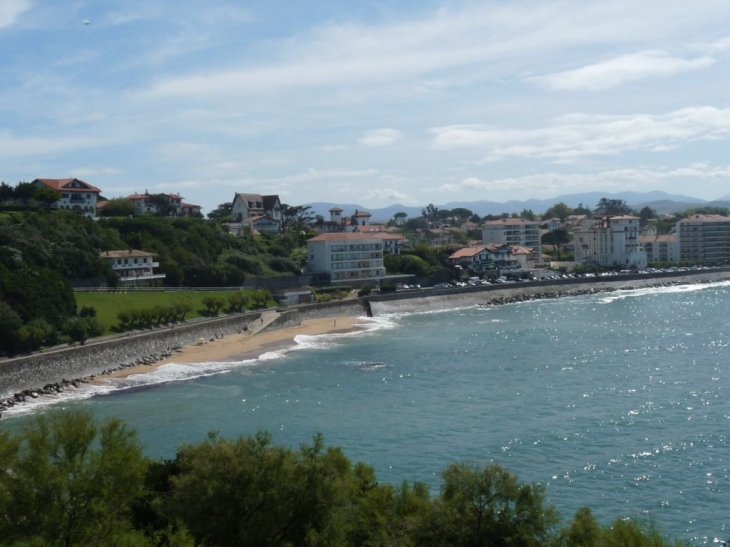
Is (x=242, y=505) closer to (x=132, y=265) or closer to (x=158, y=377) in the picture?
(x=158, y=377)

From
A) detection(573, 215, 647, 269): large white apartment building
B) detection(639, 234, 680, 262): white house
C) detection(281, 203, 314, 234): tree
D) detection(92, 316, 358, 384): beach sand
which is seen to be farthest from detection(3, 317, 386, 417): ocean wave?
detection(639, 234, 680, 262): white house

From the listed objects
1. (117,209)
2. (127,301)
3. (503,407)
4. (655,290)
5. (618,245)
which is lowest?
(503,407)

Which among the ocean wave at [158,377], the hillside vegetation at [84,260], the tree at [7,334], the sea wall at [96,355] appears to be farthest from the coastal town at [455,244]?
the tree at [7,334]

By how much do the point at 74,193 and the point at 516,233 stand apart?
60.7 meters

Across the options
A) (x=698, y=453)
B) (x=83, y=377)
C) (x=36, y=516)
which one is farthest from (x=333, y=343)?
(x=36, y=516)

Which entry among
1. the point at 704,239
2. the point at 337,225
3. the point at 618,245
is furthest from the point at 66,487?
the point at 704,239

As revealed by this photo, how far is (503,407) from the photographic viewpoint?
31.1 metres

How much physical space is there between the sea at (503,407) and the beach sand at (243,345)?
1413mm

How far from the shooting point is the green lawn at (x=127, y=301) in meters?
47.3

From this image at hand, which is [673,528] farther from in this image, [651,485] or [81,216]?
[81,216]

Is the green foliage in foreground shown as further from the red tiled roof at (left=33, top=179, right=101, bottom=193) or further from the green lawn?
the red tiled roof at (left=33, top=179, right=101, bottom=193)

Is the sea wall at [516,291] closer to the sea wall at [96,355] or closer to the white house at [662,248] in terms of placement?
the white house at [662,248]

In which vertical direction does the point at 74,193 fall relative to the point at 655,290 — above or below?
above

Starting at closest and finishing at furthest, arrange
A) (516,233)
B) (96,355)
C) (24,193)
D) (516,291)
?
(96,355), (24,193), (516,291), (516,233)
